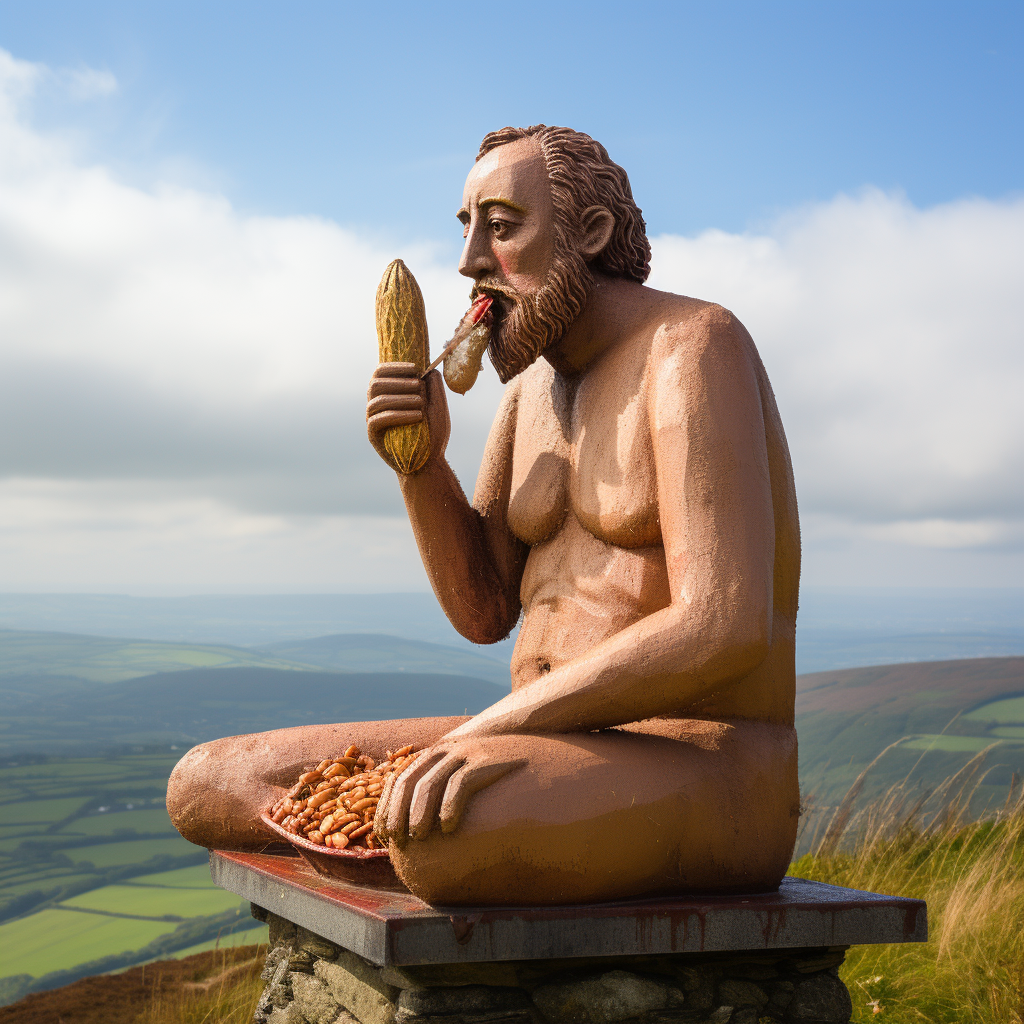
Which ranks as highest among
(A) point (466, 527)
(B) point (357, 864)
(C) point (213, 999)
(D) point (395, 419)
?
(D) point (395, 419)

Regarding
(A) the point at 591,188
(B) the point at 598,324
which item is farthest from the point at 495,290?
(A) the point at 591,188

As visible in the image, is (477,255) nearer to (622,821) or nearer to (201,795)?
(622,821)

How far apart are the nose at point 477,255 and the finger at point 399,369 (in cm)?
35

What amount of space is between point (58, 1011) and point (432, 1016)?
16.4 ft

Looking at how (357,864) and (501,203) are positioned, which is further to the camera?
(501,203)

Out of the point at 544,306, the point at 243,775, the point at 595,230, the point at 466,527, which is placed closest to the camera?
the point at 544,306

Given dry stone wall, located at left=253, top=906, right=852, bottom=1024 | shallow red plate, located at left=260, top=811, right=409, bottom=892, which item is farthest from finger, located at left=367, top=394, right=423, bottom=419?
dry stone wall, located at left=253, top=906, right=852, bottom=1024

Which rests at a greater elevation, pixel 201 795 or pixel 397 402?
pixel 397 402

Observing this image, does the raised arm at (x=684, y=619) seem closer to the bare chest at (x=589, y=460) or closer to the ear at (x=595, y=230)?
the bare chest at (x=589, y=460)

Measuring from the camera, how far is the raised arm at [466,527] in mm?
3682

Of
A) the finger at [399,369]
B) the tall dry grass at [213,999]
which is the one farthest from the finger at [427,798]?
the tall dry grass at [213,999]

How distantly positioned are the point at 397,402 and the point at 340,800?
120cm

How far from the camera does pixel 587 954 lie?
2.77 meters

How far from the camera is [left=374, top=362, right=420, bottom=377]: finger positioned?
3475mm
